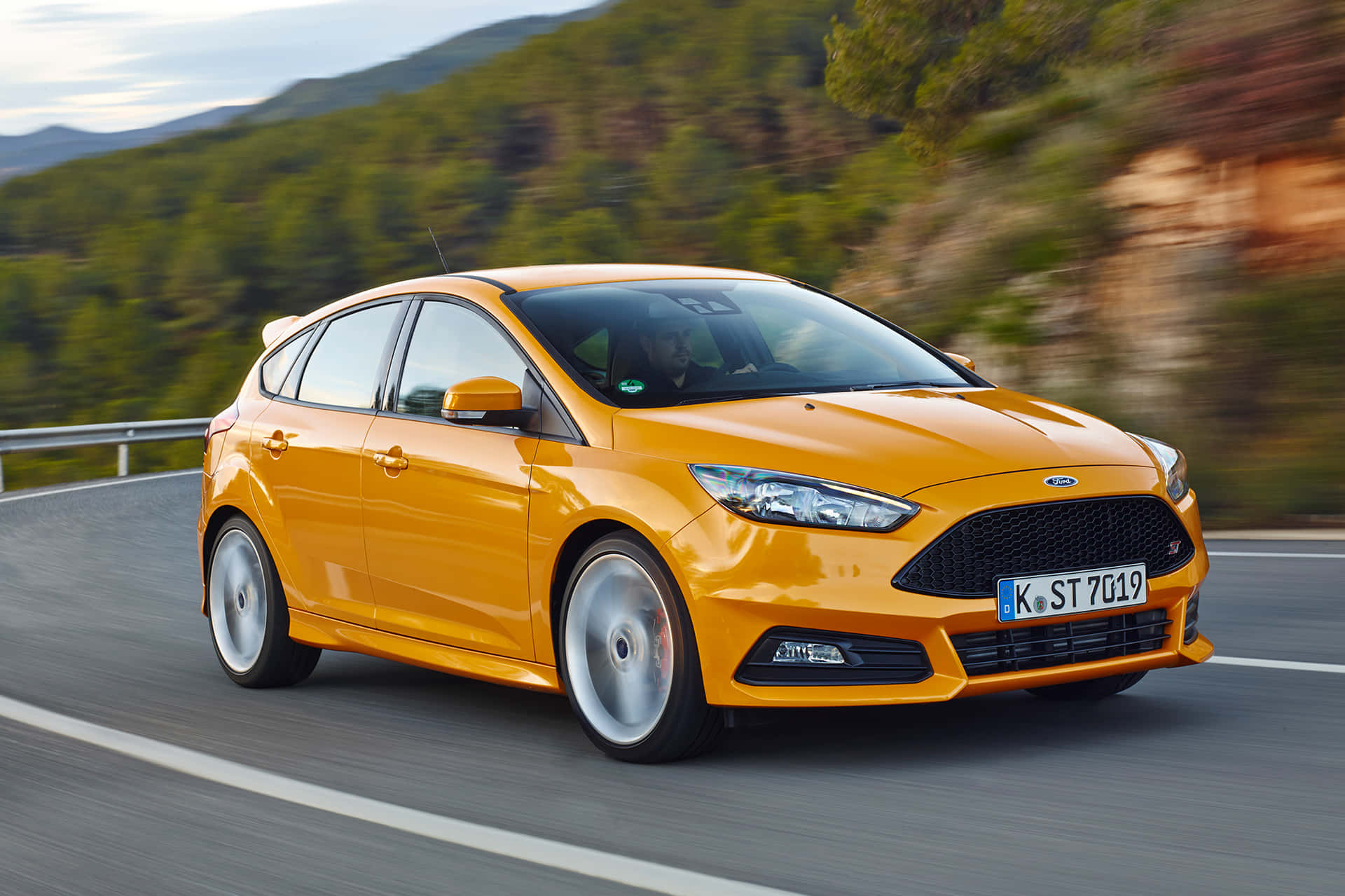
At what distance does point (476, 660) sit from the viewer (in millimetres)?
5570

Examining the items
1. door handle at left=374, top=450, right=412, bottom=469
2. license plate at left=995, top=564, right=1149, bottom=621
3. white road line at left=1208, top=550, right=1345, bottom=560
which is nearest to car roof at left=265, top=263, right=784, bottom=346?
door handle at left=374, top=450, right=412, bottom=469

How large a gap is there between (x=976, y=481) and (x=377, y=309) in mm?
2845

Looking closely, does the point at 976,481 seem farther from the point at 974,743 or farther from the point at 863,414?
the point at 974,743

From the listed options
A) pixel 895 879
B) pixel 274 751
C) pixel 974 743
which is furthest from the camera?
pixel 274 751

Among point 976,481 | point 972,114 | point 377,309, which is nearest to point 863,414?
point 976,481

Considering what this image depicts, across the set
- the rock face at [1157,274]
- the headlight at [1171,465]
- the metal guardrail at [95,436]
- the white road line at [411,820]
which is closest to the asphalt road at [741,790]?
the white road line at [411,820]

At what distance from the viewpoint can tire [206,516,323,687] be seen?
6.75m

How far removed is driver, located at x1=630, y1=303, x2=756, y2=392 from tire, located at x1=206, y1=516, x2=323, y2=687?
202 cm

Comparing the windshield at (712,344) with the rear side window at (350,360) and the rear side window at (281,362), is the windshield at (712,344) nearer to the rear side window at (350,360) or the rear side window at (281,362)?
the rear side window at (350,360)

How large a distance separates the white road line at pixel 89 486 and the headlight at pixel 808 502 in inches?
562

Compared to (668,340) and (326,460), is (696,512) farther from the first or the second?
(326,460)

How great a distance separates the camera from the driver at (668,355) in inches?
216

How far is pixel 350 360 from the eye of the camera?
6.58m

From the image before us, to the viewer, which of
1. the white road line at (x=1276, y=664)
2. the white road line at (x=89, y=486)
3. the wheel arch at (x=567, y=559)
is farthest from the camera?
the white road line at (x=89, y=486)
